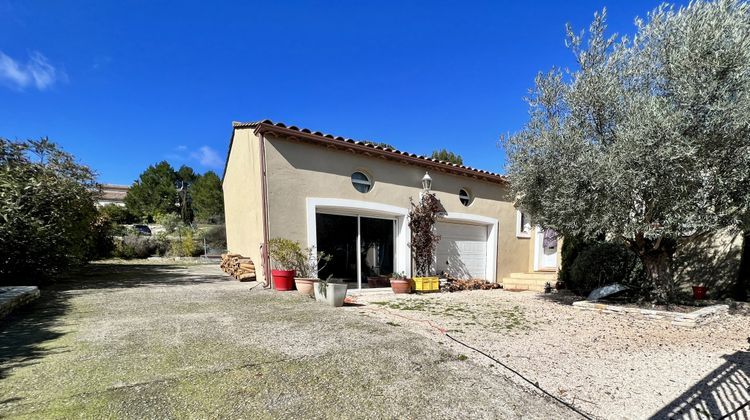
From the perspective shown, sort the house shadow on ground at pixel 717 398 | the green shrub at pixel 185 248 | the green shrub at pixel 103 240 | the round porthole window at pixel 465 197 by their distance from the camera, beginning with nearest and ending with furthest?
the house shadow on ground at pixel 717 398 < the round porthole window at pixel 465 197 < the green shrub at pixel 103 240 < the green shrub at pixel 185 248

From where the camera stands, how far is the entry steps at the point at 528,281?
1068cm

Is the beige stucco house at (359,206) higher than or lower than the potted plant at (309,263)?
higher

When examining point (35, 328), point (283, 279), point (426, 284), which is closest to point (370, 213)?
point (426, 284)

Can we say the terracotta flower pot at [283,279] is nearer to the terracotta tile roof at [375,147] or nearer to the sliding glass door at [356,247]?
the sliding glass door at [356,247]

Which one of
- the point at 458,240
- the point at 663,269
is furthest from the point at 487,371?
the point at 458,240

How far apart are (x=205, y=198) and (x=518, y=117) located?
33.9m

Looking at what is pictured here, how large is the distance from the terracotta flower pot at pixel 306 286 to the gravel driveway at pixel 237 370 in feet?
5.54

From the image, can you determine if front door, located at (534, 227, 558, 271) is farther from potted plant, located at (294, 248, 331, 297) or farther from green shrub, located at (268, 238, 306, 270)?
green shrub, located at (268, 238, 306, 270)

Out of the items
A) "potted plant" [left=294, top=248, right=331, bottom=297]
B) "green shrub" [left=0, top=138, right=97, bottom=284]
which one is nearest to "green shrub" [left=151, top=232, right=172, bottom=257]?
"green shrub" [left=0, top=138, right=97, bottom=284]

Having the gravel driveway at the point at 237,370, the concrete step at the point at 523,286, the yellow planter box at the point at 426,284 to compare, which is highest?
the gravel driveway at the point at 237,370

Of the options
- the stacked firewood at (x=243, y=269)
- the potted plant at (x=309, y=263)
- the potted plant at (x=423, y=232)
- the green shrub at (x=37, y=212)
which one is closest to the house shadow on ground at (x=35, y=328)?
the green shrub at (x=37, y=212)

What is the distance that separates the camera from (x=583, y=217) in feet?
19.5

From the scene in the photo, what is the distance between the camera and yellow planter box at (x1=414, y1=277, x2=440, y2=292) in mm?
8664

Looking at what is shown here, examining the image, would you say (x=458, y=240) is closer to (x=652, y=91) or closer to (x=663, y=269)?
(x=663, y=269)
